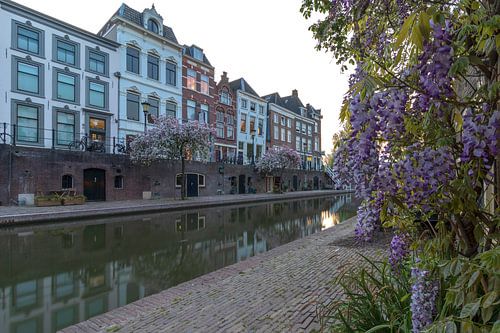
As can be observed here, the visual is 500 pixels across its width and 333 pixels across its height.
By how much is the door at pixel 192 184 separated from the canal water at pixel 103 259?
14368 mm

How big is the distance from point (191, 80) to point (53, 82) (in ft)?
42.3

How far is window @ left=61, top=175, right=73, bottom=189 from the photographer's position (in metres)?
20.1

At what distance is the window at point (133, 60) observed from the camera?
1036 inches

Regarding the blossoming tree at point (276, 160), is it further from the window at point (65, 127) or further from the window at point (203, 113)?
the window at point (65, 127)

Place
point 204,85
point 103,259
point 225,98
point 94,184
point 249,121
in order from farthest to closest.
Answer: point 249,121
point 225,98
point 204,85
point 94,184
point 103,259

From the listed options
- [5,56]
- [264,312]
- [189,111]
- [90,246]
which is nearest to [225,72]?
[189,111]

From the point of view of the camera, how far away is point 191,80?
3198 centimetres

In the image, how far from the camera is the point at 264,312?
13.3 feet

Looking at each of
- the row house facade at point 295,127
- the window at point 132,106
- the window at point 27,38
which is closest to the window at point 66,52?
the window at point 27,38

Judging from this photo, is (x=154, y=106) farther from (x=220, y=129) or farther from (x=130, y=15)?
(x=220, y=129)

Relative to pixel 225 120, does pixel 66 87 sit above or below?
below

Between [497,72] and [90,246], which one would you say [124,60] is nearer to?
[90,246]

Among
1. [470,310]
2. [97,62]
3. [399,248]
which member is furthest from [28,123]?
[470,310]

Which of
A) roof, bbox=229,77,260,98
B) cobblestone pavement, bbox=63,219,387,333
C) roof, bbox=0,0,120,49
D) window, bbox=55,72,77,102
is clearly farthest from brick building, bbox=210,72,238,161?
cobblestone pavement, bbox=63,219,387,333
